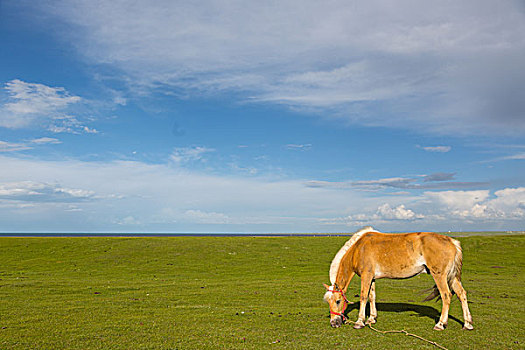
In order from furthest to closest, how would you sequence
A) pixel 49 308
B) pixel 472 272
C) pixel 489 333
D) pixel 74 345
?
pixel 472 272 < pixel 49 308 < pixel 489 333 < pixel 74 345

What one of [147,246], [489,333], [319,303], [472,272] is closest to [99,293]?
[319,303]

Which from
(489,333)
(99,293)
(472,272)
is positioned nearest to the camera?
(489,333)

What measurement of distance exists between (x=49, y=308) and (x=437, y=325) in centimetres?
1581

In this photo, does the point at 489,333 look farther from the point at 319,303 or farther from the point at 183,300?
the point at 183,300

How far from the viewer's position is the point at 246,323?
13.4 m

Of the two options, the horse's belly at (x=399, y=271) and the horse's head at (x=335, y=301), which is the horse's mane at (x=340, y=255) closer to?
the horse's head at (x=335, y=301)

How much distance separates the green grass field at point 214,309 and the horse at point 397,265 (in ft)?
2.46

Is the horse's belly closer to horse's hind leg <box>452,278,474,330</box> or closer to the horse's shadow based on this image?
horse's hind leg <box>452,278,474,330</box>

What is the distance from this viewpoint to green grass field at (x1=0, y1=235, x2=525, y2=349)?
36.5 feet

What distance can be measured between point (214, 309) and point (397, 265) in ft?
26.9

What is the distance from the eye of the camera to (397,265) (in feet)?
41.7

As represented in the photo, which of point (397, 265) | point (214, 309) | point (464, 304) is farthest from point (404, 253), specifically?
point (214, 309)

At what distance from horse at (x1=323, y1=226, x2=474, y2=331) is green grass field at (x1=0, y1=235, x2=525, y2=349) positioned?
0.75 m

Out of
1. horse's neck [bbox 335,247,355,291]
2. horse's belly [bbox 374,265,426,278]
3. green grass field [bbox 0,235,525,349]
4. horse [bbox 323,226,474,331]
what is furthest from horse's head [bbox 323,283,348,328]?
horse's belly [bbox 374,265,426,278]
